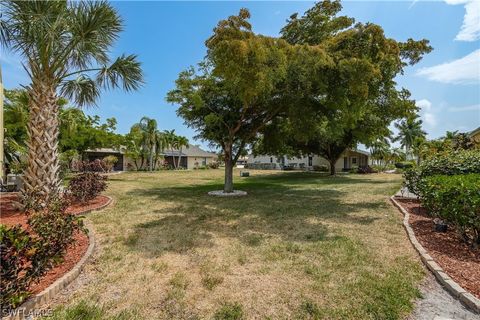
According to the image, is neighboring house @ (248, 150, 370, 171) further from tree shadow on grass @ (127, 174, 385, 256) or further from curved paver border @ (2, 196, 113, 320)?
curved paver border @ (2, 196, 113, 320)

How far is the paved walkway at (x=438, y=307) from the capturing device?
3.27 metres

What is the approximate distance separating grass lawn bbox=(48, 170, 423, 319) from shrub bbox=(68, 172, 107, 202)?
1.74m

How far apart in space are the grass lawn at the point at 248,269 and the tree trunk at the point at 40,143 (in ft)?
5.43

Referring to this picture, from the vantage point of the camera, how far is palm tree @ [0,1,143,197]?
6668 millimetres

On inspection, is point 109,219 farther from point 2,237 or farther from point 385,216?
point 385,216

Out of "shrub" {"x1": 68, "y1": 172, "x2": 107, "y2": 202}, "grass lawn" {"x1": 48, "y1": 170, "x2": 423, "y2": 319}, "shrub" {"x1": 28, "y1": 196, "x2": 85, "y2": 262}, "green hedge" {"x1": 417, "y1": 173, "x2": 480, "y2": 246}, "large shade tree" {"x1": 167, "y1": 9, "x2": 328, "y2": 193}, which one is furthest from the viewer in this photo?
"shrub" {"x1": 68, "y1": 172, "x2": 107, "y2": 202}

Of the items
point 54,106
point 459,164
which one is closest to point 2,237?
point 54,106

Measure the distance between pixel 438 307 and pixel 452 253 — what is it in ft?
7.41

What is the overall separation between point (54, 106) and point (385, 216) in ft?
33.6

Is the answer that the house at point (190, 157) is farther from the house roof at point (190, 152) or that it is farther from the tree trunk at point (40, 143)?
the tree trunk at point (40, 143)

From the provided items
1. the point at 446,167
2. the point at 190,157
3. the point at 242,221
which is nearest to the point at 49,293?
the point at 242,221

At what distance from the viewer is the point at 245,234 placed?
6520mm

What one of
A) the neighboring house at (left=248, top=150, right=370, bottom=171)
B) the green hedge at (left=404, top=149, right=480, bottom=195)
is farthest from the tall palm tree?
the green hedge at (left=404, top=149, right=480, bottom=195)

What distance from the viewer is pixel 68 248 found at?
5.00 metres
